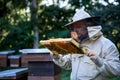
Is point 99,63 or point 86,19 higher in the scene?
point 86,19

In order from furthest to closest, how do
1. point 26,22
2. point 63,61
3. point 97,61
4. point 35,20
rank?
1. point 35,20
2. point 26,22
3. point 63,61
4. point 97,61

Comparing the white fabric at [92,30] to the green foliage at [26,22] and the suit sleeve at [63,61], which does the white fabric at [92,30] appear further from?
the green foliage at [26,22]

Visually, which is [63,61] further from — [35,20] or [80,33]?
[35,20]

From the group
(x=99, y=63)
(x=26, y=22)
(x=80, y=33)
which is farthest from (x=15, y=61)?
(x=26, y=22)

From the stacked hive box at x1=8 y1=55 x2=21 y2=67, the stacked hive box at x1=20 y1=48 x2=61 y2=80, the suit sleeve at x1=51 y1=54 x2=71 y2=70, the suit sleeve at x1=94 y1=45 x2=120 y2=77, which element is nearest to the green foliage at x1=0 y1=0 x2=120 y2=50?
the stacked hive box at x1=8 y1=55 x2=21 y2=67

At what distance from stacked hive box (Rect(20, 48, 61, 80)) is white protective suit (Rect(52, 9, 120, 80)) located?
2.64ft

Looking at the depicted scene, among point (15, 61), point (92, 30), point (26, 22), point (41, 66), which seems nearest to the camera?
point (92, 30)

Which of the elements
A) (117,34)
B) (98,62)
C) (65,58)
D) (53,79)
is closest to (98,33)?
(98,62)

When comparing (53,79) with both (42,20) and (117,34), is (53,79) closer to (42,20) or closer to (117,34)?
(117,34)

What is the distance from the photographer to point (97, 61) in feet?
6.59

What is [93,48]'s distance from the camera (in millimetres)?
2188

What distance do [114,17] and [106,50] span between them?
460 cm

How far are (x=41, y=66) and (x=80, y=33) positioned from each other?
1.10 m

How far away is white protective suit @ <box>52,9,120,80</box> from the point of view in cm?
206
